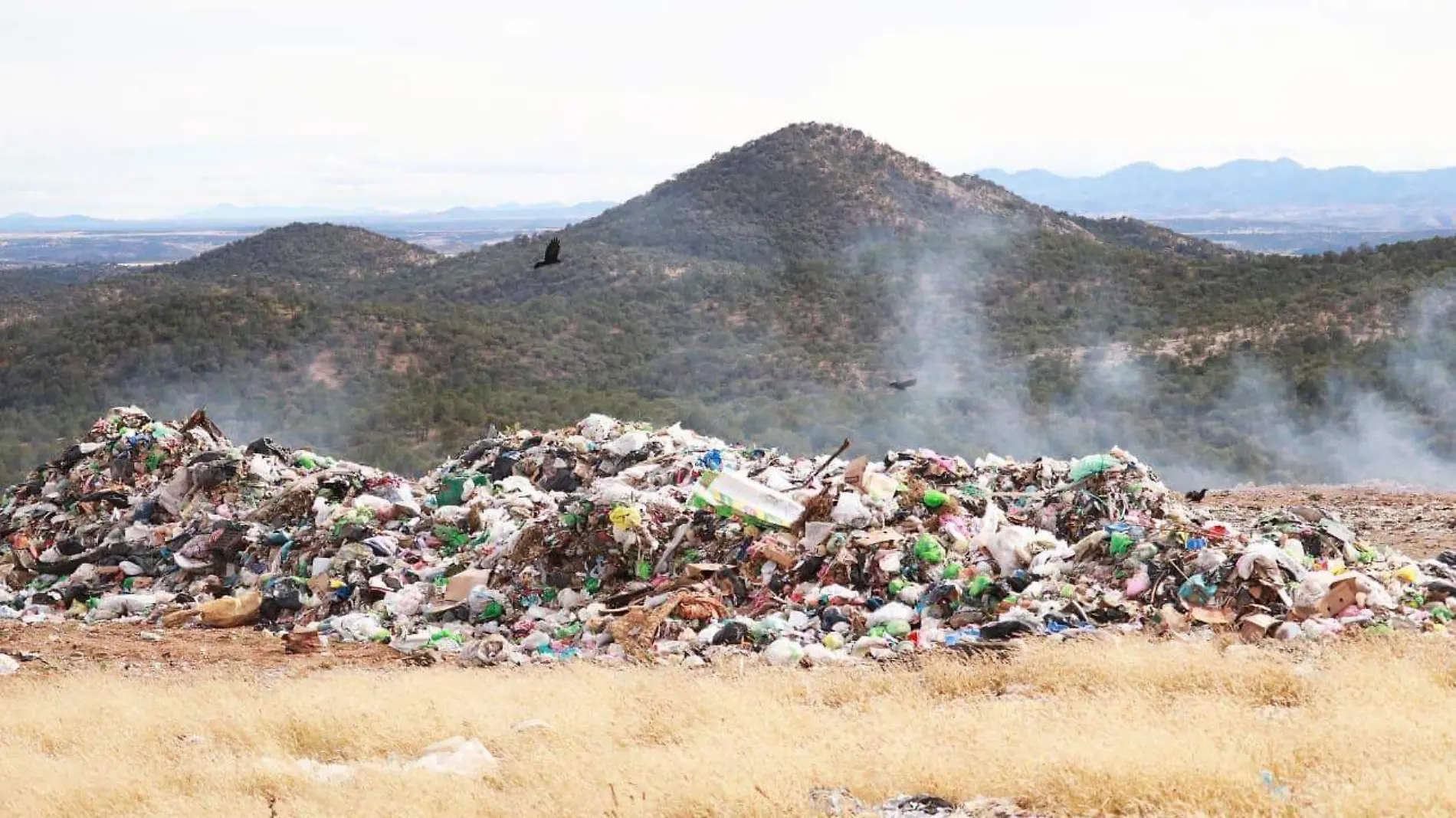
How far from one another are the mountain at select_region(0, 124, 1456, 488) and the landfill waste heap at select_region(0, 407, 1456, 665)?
1227cm

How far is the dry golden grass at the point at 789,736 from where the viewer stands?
4578mm

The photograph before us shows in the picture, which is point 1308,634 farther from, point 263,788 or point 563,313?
point 563,313

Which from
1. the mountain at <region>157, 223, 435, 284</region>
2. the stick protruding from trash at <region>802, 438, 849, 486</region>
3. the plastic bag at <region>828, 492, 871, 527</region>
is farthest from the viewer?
the mountain at <region>157, 223, 435, 284</region>

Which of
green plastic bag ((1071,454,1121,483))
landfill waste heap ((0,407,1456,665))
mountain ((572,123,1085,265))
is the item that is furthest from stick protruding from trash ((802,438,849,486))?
mountain ((572,123,1085,265))

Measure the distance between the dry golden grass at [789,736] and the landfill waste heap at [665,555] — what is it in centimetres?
97

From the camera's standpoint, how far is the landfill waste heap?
7.80 m

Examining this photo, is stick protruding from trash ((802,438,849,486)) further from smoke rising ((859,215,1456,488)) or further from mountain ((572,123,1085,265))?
mountain ((572,123,1085,265))

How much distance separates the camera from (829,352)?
38188mm

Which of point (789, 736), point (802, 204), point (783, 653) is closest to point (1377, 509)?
point (783, 653)

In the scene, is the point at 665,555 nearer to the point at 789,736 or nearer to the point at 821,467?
the point at 821,467

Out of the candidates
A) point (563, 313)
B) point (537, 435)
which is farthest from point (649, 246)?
point (537, 435)

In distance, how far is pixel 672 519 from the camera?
10.0m

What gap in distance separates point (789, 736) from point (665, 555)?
13.6 feet

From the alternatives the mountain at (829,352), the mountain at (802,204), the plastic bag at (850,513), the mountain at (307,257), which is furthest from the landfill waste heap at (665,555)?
the mountain at (307,257)
